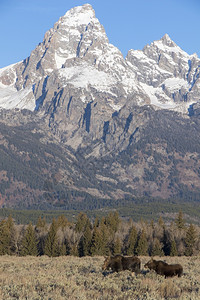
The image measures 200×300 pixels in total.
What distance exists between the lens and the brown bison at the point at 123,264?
112 feet

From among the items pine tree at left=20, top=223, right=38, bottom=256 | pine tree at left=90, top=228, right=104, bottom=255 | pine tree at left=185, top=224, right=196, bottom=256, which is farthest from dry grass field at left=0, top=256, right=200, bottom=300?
pine tree at left=185, top=224, right=196, bottom=256

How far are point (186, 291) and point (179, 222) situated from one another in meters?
128

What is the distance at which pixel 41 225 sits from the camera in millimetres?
150125

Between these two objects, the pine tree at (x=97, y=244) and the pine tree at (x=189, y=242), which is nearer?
the pine tree at (x=97, y=244)

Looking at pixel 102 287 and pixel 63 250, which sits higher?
pixel 102 287

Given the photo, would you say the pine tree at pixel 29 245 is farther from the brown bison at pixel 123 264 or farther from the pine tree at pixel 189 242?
the brown bison at pixel 123 264

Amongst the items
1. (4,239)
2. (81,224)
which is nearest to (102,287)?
(4,239)

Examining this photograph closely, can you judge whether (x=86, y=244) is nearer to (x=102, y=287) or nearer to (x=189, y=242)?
(x=189, y=242)

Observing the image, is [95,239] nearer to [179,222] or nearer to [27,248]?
[27,248]

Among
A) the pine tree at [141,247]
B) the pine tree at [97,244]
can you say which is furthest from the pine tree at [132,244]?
the pine tree at [97,244]

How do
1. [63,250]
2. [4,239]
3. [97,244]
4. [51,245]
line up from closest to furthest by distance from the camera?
[97,244] < [63,250] < [51,245] < [4,239]

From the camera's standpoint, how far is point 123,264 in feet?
114

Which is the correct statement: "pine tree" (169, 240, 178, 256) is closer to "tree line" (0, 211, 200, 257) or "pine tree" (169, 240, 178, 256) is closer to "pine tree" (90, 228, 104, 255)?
"tree line" (0, 211, 200, 257)

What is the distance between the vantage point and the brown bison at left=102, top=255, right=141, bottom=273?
34016 mm
